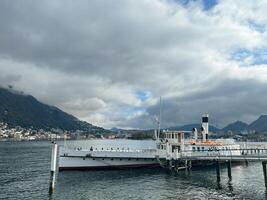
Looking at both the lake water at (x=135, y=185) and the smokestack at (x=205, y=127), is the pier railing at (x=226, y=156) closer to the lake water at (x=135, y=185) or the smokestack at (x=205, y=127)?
the lake water at (x=135, y=185)

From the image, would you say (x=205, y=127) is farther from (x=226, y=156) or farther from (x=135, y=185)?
(x=135, y=185)

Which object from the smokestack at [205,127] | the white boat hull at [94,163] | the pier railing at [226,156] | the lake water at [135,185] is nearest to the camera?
the lake water at [135,185]

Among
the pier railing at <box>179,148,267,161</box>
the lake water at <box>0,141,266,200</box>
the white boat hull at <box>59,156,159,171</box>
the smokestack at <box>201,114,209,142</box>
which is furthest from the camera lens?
the smokestack at <box>201,114,209,142</box>

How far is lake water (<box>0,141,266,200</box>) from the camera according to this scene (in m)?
41.7

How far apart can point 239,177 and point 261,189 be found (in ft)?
41.1

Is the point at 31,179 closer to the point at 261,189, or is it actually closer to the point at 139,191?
the point at 139,191

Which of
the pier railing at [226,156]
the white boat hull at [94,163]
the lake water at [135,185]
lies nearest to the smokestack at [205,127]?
the pier railing at [226,156]

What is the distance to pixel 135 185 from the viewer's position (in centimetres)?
4794

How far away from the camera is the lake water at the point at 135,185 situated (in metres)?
41.7

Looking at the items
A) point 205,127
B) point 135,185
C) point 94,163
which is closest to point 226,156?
point 135,185

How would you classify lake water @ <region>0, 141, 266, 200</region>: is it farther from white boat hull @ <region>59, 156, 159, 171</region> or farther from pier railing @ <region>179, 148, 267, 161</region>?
pier railing @ <region>179, 148, 267, 161</region>

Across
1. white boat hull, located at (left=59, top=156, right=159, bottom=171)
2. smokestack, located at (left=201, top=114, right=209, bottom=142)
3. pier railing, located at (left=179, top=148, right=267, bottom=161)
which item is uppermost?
smokestack, located at (left=201, top=114, right=209, bottom=142)

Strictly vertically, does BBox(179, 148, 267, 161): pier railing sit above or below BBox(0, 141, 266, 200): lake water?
above

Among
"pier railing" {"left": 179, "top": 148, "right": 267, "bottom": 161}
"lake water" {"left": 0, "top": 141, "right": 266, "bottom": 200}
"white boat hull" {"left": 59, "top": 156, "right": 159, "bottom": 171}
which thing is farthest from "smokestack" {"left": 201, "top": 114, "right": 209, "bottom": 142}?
"white boat hull" {"left": 59, "top": 156, "right": 159, "bottom": 171}
